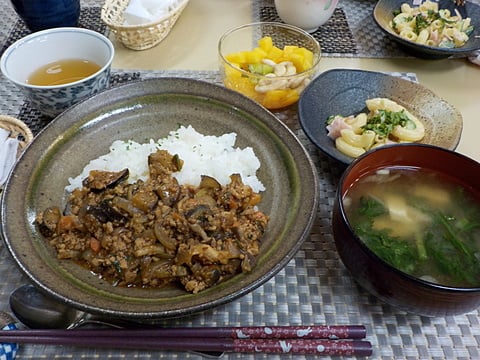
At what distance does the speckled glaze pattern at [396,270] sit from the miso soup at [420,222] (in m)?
0.04

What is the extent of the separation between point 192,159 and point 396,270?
3.06ft

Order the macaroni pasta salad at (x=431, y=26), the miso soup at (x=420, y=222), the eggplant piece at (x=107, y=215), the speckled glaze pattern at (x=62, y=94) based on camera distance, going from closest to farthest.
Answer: the miso soup at (x=420, y=222), the eggplant piece at (x=107, y=215), the speckled glaze pattern at (x=62, y=94), the macaroni pasta salad at (x=431, y=26)

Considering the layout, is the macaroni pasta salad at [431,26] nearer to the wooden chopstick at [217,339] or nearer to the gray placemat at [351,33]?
the gray placemat at [351,33]

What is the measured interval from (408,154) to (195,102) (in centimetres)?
92

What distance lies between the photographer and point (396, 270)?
1276 mm

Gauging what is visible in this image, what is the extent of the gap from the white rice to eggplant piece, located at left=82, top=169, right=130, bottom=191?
9 cm

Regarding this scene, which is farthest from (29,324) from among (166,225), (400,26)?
(400,26)

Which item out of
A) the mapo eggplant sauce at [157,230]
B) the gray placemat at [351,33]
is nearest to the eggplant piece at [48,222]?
the mapo eggplant sauce at [157,230]

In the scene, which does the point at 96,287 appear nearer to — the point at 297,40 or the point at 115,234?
the point at 115,234

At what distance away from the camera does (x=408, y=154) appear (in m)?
1.67

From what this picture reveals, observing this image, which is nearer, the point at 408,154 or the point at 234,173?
the point at 408,154

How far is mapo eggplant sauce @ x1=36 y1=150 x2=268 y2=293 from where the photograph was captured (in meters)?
1.43

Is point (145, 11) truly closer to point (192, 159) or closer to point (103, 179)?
point (192, 159)

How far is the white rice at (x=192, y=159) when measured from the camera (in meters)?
1.81
